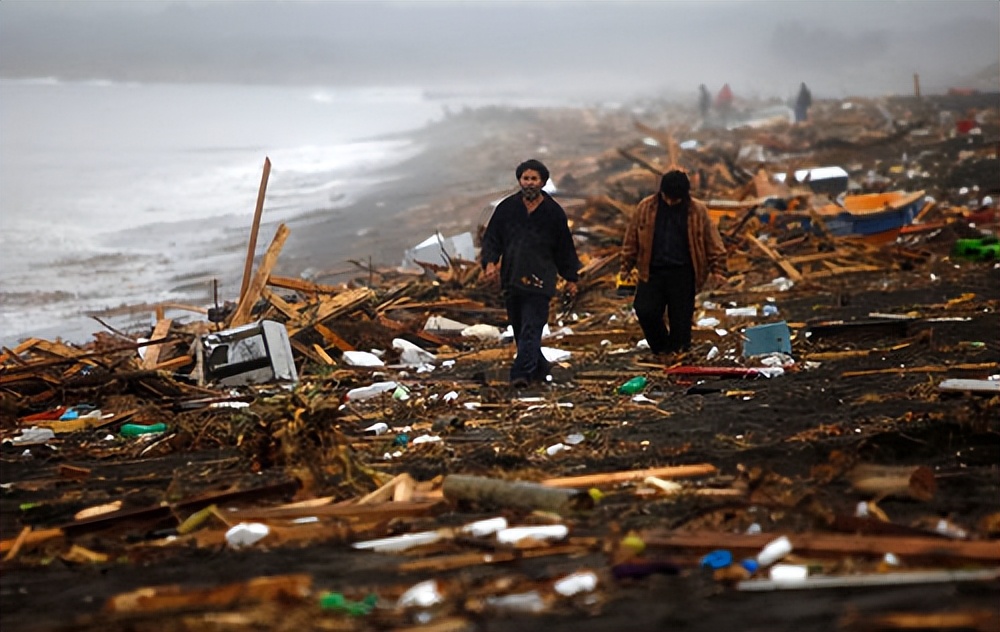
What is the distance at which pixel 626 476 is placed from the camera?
634cm

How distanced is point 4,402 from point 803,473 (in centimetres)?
619

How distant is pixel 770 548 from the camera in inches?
193

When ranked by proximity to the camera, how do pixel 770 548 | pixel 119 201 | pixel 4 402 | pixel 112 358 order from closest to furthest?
1. pixel 770 548
2. pixel 4 402
3. pixel 112 358
4. pixel 119 201

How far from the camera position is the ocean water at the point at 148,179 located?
20406mm

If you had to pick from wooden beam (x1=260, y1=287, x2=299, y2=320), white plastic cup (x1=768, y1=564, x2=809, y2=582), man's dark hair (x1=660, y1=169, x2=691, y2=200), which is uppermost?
man's dark hair (x1=660, y1=169, x2=691, y2=200)

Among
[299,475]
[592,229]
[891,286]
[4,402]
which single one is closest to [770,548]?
[299,475]

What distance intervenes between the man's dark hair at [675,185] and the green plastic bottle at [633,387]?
5.40 feet

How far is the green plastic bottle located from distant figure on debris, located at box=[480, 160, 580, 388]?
36.2 inches

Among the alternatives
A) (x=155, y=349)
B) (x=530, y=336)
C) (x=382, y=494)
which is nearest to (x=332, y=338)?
(x=155, y=349)

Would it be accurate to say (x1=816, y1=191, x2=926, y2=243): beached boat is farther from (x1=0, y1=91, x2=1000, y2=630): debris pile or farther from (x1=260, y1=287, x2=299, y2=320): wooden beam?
(x1=260, y1=287, x2=299, y2=320): wooden beam

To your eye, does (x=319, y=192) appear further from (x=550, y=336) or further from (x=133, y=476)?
(x=133, y=476)

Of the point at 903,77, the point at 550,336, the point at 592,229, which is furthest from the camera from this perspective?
the point at 903,77

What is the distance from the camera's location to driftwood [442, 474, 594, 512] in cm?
570

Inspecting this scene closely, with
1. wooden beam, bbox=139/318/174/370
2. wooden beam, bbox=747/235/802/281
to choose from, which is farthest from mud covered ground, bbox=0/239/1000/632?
wooden beam, bbox=747/235/802/281
